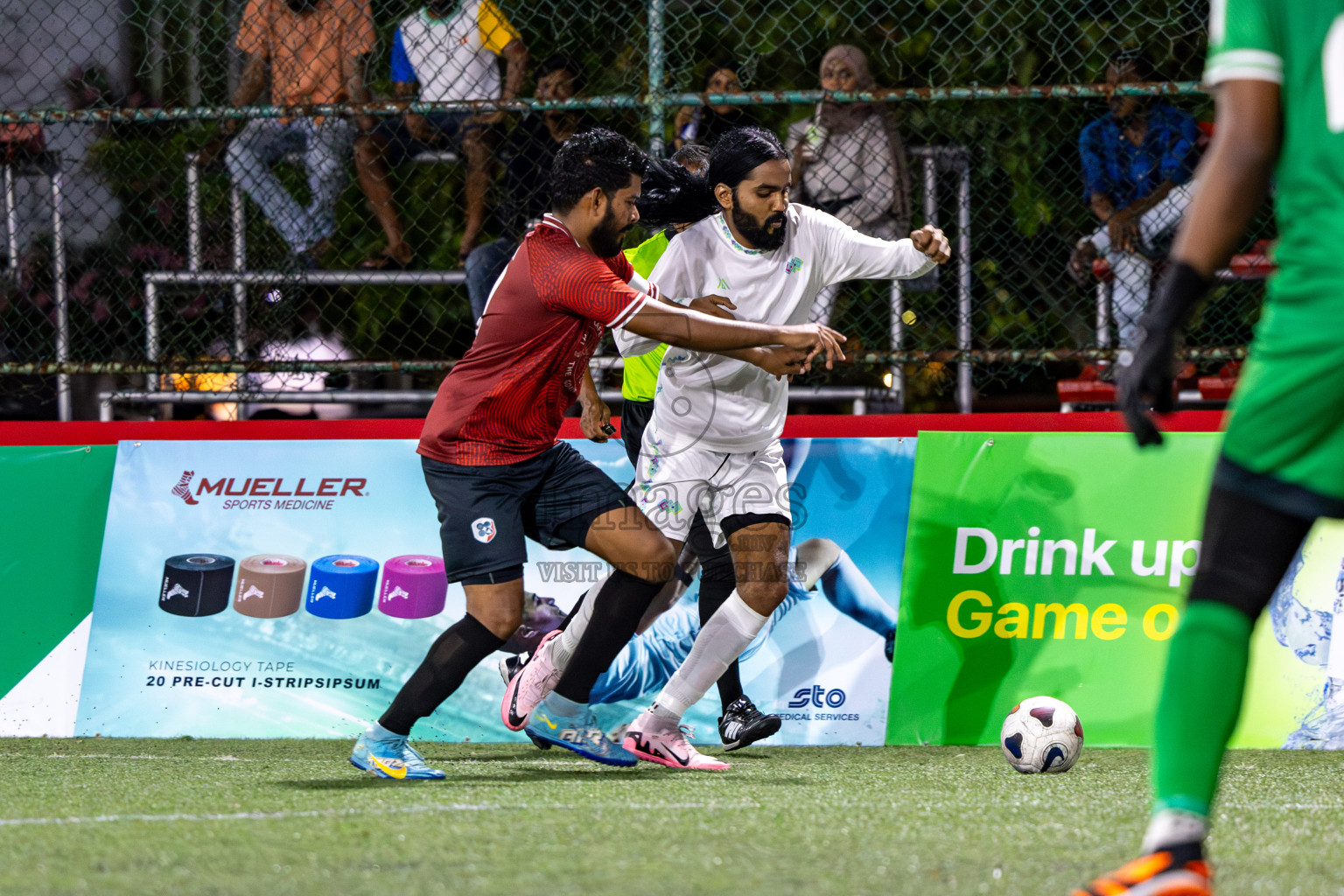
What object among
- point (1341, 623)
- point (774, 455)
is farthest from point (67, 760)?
point (1341, 623)

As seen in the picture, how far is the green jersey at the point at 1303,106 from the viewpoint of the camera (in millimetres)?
1955

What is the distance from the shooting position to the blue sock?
16.3 ft

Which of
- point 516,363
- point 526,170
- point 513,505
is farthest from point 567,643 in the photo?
point 526,170

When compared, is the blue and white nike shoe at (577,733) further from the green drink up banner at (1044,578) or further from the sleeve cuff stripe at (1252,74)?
the sleeve cuff stripe at (1252,74)

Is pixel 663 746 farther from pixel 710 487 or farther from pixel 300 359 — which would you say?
pixel 300 359

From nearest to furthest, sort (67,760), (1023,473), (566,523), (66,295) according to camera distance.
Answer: (566,523) < (67,760) < (1023,473) < (66,295)

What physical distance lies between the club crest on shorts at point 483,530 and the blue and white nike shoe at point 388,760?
60cm

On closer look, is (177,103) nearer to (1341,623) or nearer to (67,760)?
(67,760)

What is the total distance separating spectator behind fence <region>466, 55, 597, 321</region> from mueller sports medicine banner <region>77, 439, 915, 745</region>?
1124 mm

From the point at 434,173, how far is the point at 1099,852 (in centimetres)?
480

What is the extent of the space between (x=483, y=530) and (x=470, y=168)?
112 inches

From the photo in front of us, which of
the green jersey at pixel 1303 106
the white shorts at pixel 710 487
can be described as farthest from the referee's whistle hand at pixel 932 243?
the green jersey at pixel 1303 106

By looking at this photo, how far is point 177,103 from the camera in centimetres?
639

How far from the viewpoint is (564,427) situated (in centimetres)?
539
